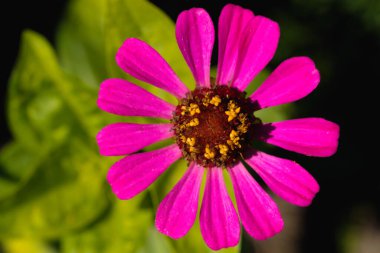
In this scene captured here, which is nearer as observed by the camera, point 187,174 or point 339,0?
point 187,174

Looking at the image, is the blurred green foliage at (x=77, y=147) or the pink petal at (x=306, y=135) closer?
the pink petal at (x=306, y=135)

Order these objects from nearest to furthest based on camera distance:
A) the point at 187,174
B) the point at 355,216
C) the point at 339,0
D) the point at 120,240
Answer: the point at 187,174, the point at 120,240, the point at 339,0, the point at 355,216

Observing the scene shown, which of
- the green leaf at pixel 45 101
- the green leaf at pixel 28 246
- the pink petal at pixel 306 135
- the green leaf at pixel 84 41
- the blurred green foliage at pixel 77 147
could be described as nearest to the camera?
the pink petal at pixel 306 135

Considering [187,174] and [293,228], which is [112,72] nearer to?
[187,174]

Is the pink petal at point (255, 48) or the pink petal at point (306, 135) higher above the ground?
the pink petal at point (255, 48)

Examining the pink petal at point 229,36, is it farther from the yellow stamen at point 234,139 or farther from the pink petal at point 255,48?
the yellow stamen at point 234,139

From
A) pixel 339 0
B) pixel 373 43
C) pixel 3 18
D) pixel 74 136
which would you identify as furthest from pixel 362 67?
pixel 3 18

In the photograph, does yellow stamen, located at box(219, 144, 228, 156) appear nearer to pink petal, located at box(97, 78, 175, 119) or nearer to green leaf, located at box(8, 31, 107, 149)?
pink petal, located at box(97, 78, 175, 119)

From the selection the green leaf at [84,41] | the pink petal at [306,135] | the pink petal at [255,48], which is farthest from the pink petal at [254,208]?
the green leaf at [84,41]
